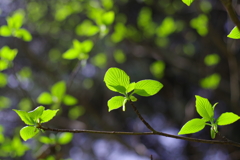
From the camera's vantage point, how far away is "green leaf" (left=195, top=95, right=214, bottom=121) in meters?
0.59

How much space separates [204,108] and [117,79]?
8.9 inches

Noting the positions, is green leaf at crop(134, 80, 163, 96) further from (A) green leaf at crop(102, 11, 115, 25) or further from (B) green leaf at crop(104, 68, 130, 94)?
(A) green leaf at crop(102, 11, 115, 25)

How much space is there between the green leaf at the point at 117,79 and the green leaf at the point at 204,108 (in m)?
0.18

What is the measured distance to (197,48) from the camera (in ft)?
10.6

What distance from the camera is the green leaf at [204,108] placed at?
59 centimetres

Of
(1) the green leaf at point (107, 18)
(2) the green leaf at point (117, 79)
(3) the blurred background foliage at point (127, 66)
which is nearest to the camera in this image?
(2) the green leaf at point (117, 79)

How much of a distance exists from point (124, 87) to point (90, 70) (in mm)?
2874

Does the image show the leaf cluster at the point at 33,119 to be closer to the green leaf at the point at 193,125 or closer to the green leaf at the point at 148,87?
the green leaf at the point at 148,87

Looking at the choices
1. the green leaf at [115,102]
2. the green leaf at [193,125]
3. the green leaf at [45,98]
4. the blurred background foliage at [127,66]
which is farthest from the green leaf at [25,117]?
the blurred background foliage at [127,66]

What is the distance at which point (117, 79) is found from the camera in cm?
58

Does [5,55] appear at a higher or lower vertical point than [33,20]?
higher

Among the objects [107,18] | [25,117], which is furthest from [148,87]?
[107,18]

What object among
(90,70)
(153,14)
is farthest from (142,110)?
(153,14)

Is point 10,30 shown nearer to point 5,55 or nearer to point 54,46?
point 5,55
